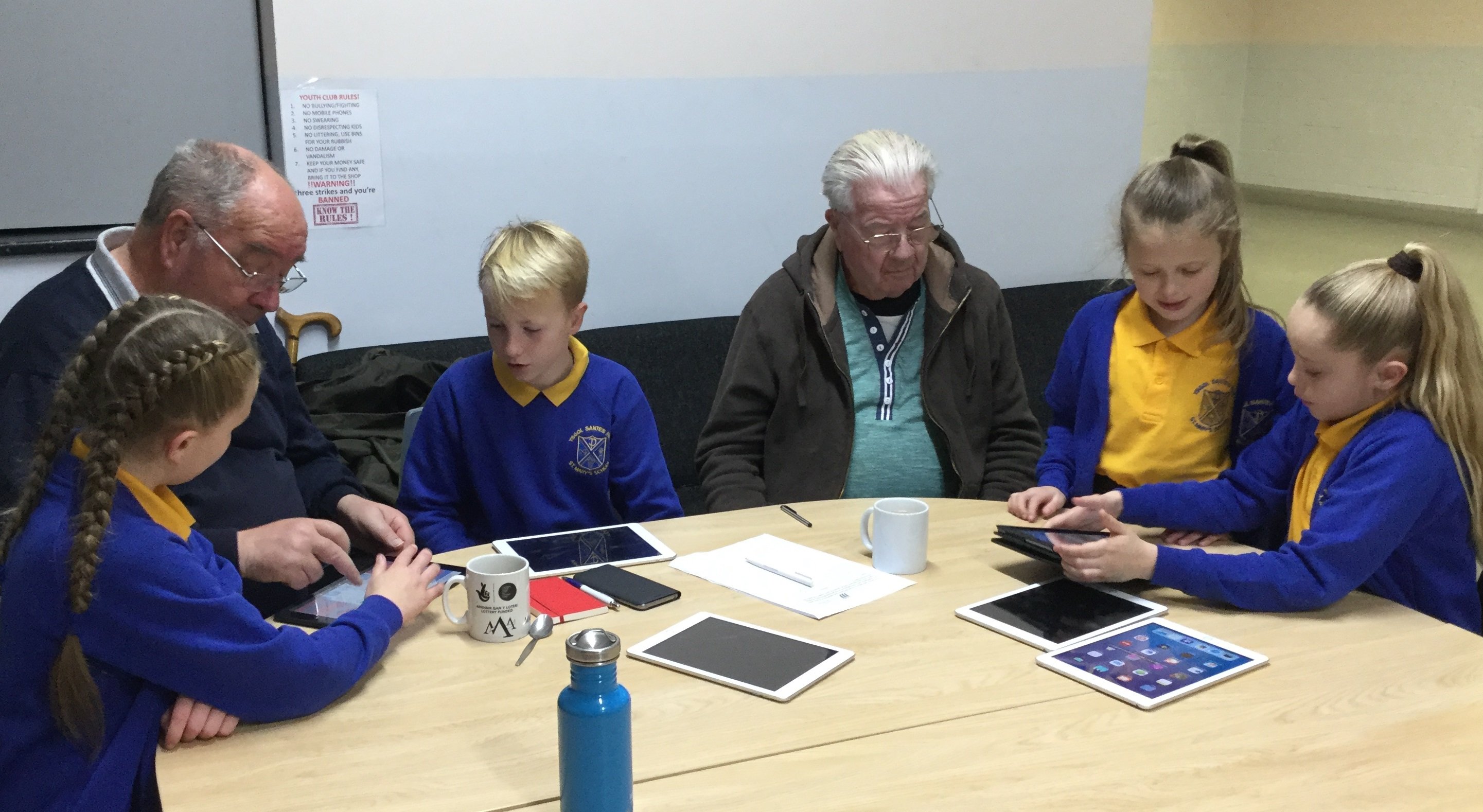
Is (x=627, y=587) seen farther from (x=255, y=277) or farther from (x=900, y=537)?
(x=255, y=277)

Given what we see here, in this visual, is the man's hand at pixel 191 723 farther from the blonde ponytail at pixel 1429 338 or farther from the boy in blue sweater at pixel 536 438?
the blonde ponytail at pixel 1429 338

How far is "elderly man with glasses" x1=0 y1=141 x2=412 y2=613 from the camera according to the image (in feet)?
6.23

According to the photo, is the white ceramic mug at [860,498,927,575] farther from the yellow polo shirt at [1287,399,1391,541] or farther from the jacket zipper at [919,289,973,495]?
the jacket zipper at [919,289,973,495]

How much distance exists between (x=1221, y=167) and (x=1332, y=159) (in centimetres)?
300

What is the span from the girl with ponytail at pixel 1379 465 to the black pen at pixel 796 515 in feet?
1.47

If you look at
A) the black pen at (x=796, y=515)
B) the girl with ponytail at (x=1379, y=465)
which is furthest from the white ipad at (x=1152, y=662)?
the black pen at (x=796, y=515)

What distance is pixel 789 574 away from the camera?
176 centimetres

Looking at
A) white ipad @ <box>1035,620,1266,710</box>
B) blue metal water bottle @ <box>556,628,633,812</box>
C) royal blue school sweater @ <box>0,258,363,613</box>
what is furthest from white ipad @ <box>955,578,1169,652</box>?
Answer: royal blue school sweater @ <box>0,258,363,613</box>

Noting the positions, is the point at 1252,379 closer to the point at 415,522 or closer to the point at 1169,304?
the point at 1169,304

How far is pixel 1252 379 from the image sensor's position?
2125 millimetres

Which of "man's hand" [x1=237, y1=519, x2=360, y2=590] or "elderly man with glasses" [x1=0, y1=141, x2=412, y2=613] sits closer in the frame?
"man's hand" [x1=237, y1=519, x2=360, y2=590]

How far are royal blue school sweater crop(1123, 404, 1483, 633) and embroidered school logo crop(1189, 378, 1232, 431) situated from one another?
1.26 ft

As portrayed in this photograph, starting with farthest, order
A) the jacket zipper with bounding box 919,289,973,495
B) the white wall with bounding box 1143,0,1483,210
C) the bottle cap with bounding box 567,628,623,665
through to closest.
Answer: the white wall with bounding box 1143,0,1483,210 → the jacket zipper with bounding box 919,289,973,495 → the bottle cap with bounding box 567,628,623,665

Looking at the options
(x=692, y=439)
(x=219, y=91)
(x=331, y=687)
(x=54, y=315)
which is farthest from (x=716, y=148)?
(x=331, y=687)
